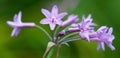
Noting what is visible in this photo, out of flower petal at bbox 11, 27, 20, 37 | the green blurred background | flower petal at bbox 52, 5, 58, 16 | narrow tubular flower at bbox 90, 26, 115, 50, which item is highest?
the green blurred background

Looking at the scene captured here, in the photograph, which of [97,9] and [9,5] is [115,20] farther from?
[9,5]

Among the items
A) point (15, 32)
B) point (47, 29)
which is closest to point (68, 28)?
point (15, 32)

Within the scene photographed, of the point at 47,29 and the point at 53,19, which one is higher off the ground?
the point at 47,29

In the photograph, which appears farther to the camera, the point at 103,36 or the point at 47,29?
the point at 47,29

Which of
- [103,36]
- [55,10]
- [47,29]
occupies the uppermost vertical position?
[47,29]

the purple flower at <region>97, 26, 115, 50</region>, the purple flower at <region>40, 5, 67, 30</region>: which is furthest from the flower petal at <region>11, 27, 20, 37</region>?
the purple flower at <region>97, 26, 115, 50</region>

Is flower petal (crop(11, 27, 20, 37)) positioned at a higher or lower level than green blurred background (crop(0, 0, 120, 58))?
lower

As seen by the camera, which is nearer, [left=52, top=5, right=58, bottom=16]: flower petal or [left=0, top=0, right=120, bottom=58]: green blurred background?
[left=52, top=5, right=58, bottom=16]: flower petal

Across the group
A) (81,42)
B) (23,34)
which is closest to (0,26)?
(23,34)

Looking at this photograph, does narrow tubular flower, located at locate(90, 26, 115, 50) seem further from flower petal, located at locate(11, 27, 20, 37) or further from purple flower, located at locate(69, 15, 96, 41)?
flower petal, located at locate(11, 27, 20, 37)

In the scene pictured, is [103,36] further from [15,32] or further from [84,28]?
[15,32]
